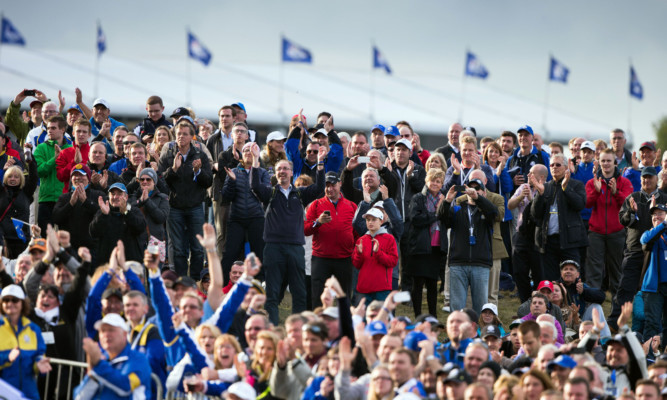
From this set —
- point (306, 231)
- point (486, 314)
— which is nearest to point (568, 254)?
point (486, 314)

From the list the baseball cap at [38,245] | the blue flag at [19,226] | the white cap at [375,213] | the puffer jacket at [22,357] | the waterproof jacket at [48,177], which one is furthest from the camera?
the waterproof jacket at [48,177]

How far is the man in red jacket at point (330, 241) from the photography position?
15.8 m

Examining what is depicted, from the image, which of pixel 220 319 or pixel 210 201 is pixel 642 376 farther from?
pixel 210 201

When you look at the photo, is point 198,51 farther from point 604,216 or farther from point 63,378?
point 63,378

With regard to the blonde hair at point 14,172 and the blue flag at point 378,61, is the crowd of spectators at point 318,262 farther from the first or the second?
the blue flag at point 378,61

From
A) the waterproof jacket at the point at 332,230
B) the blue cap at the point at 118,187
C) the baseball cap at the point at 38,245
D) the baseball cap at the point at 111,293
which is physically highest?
the blue cap at the point at 118,187

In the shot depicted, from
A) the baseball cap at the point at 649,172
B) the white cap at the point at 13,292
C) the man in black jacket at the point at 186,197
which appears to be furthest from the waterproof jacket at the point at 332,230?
the white cap at the point at 13,292

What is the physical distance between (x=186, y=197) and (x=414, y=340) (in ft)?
20.5

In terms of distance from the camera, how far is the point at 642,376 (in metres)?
11.9

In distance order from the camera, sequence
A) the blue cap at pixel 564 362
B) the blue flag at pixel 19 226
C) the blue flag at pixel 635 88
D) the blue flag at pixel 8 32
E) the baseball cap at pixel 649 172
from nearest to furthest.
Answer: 1. the blue cap at pixel 564 362
2. the blue flag at pixel 19 226
3. the baseball cap at pixel 649 172
4. the blue flag at pixel 635 88
5. the blue flag at pixel 8 32

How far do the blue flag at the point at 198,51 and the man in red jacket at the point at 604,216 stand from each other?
846 inches

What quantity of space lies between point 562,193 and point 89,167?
717cm

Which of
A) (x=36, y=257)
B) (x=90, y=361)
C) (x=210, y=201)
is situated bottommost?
(x=90, y=361)

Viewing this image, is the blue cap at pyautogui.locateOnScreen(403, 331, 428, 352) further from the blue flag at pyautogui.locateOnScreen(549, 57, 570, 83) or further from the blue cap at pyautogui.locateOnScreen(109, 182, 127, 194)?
the blue flag at pyautogui.locateOnScreen(549, 57, 570, 83)
